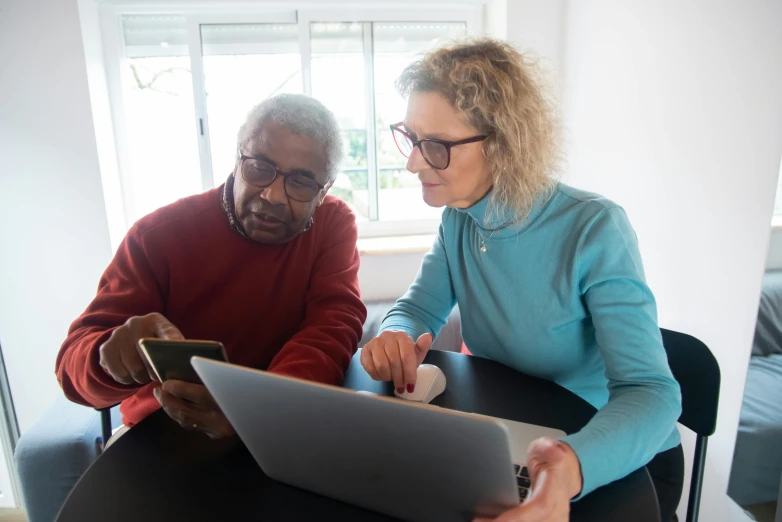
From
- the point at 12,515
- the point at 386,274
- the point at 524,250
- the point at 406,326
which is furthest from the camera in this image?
the point at 386,274

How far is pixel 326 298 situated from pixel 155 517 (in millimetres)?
637

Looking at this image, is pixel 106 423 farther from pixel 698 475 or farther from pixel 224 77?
pixel 224 77

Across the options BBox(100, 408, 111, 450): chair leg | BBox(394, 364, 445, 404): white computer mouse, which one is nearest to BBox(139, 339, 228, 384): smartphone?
BBox(394, 364, 445, 404): white computer mouse

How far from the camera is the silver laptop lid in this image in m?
0.44

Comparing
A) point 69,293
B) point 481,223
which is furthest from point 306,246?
point 69,293

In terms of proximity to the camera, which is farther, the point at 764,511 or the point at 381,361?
the point at 764,511

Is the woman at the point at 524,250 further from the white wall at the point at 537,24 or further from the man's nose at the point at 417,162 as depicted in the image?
the white wall at the point at 537,24

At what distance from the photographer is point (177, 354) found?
621 millimetres

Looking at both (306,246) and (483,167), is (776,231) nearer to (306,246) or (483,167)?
(483,167)

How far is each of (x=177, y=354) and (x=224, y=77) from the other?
2.15m

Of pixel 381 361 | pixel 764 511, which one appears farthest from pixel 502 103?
pixel 764 511

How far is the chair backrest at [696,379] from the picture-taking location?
1.04 meters

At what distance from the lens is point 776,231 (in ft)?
3.85

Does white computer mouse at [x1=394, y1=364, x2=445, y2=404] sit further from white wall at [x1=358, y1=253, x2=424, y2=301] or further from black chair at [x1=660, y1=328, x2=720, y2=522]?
white wall at [x1=358, y1=253, x2=424, y2=301]
